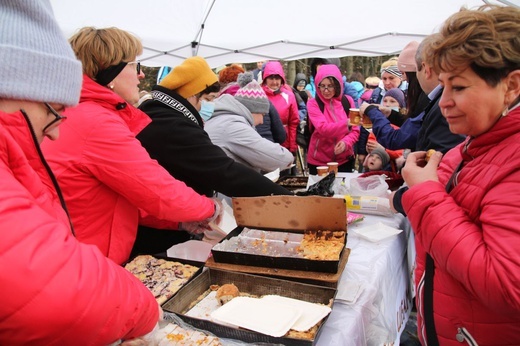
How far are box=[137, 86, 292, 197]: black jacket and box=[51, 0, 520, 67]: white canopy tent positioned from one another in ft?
9.18

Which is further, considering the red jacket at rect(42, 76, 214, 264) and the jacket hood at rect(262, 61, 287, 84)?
the jacket hood at rect(262, 61, 287, 84)

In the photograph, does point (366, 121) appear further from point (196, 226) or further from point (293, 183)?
point (196, 226)

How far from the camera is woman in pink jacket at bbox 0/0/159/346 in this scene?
63cm

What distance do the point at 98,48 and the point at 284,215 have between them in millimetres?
1233

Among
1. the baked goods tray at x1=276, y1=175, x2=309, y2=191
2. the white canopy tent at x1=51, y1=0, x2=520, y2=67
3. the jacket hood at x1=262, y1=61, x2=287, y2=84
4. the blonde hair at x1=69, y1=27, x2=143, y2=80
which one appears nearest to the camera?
the blonde hair at x1=69, y1=27, x2=143, y2=80

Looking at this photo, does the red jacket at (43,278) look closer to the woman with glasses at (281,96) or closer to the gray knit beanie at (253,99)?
the gray knit beanie at (253,99)

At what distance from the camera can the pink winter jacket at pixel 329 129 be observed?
463cm

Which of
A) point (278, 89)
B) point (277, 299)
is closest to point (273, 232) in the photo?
point (277, 299)

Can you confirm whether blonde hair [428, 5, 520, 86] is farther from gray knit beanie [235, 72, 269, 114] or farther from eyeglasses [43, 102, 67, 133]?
gray knit beanie [235, 72, 269, 114]

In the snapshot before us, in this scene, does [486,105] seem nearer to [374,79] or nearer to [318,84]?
[318,84]

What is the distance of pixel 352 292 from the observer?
1.56 m

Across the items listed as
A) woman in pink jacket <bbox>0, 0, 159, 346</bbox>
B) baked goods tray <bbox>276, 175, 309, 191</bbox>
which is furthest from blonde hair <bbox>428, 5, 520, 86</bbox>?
baked goods tray <bbox>276, 175, 309, 191</bbox>

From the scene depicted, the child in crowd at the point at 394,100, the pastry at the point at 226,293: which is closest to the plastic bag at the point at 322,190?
the pastry at the point at 226,293

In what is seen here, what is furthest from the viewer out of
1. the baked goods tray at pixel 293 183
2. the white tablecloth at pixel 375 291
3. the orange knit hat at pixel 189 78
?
the baked goods tray at pixel 293 183
